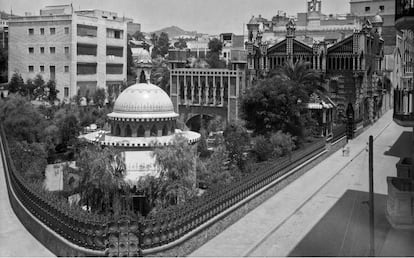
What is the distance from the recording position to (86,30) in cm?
5703

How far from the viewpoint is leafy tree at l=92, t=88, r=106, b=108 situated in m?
54.6

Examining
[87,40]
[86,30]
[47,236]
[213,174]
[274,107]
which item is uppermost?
[86,30]

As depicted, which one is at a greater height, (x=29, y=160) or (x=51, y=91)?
(x=51, y=91)

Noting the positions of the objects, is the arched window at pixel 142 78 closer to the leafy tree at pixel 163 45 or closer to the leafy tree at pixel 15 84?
the leafy tree at pixel 15 84

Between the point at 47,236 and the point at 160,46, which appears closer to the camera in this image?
the point at 47,236

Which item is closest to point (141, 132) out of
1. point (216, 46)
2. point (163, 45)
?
point (216, 46)

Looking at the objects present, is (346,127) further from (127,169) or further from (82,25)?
(82,25)

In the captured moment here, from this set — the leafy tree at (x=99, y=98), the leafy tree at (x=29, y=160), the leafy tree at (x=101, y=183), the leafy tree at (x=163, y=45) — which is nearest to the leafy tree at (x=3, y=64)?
the leafy tree at (x=99, y=98)

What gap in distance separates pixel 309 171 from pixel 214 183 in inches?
398

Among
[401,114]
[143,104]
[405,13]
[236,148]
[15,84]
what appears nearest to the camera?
[405,13]

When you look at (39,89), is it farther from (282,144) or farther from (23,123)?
(282,144)

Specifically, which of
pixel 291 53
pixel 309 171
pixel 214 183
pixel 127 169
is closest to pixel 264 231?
pixel 214 183

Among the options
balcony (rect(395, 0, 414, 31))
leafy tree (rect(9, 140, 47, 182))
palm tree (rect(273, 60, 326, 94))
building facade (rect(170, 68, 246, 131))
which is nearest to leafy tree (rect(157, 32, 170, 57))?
building facade (rect(170, 68, 246, 131))

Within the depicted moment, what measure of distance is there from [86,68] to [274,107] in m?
33.1
